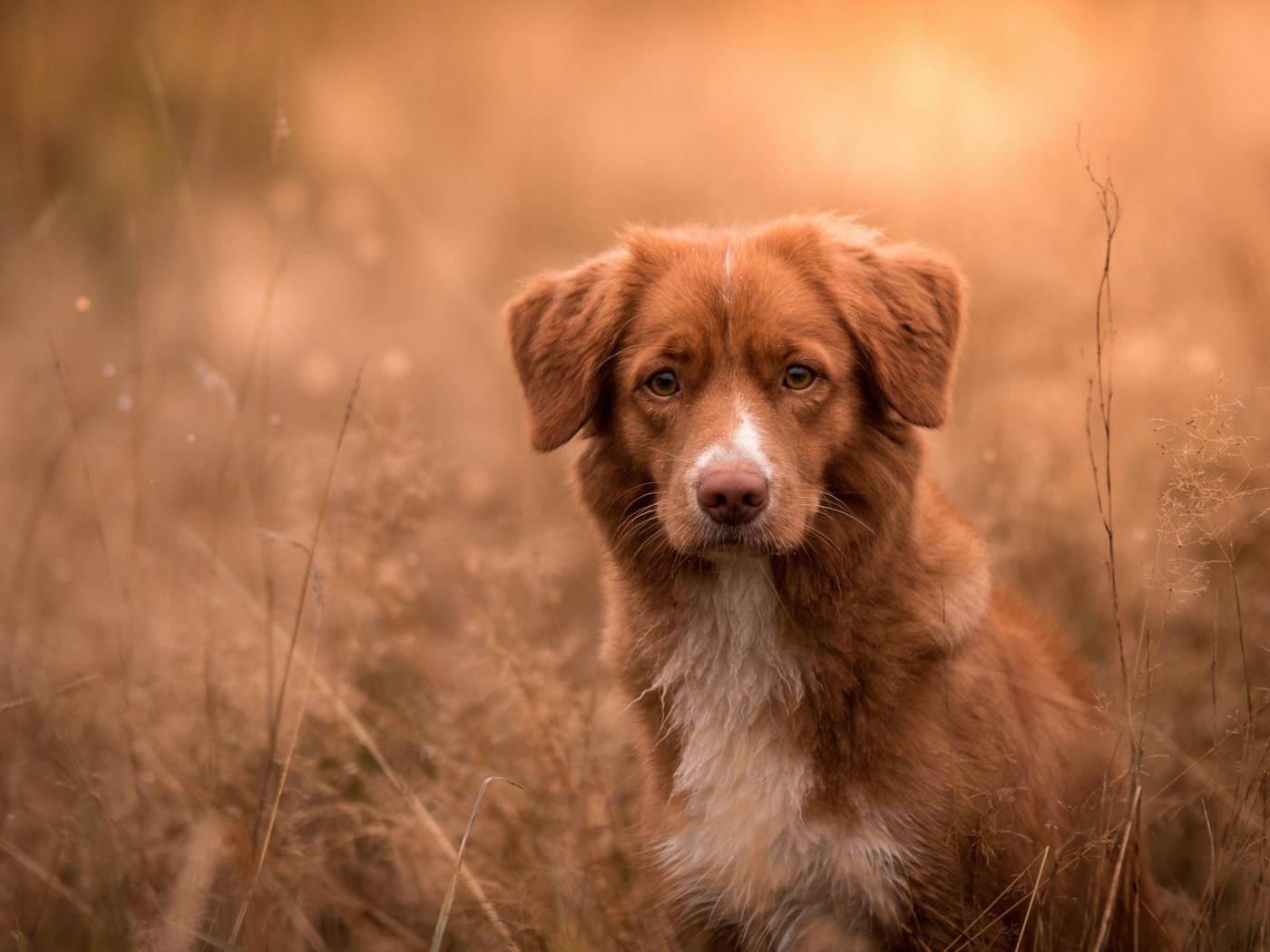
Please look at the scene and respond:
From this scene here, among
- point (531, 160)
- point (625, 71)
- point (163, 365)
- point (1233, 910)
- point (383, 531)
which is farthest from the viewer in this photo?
point (625, 71)

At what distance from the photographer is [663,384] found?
2.95 m

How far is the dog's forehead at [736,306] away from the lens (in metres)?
2.84

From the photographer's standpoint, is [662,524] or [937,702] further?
[662,524]

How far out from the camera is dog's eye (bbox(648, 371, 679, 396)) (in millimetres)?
2932

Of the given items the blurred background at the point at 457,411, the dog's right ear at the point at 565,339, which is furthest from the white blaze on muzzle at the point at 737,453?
the blurred background at the point at 457,411

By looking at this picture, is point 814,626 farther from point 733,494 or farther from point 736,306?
point 736,306

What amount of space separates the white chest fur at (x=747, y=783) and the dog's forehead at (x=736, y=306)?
0.61 metres

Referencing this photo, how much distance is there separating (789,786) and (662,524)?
74 cm

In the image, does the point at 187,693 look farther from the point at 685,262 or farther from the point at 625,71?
the point at 625,71

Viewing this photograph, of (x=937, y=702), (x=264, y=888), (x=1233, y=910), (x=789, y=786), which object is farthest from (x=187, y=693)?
(x=1233, y=910)

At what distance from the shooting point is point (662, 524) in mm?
2854

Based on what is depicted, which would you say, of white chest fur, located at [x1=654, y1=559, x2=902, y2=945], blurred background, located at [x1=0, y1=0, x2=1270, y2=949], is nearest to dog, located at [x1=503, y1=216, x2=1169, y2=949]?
white chest fur, located at [x1=654, y1=559, x2=902, y2=945]

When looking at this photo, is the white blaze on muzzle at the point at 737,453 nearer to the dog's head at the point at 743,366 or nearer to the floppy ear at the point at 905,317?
the dog's head at the point at 743,366

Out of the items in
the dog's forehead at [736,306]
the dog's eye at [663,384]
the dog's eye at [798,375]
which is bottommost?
the dog's eye at [798,375]
